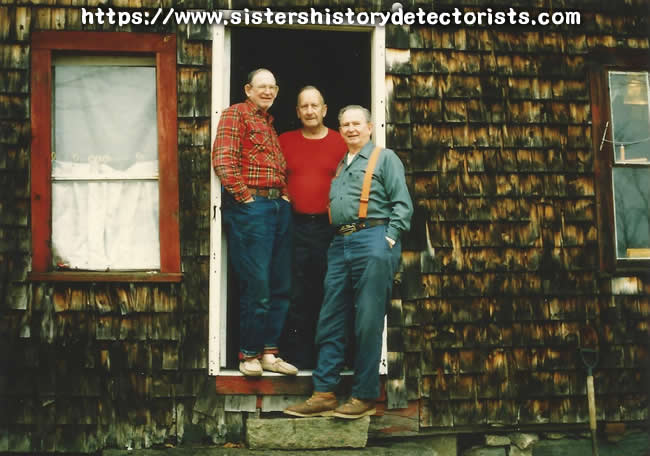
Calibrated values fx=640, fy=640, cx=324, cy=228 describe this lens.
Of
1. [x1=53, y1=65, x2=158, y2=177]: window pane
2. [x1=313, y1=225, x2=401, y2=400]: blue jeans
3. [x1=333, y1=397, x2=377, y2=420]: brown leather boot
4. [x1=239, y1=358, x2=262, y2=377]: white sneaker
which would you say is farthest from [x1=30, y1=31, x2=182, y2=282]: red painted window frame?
[x1=333, y1=397, x2=377, y2=420]: brown leather boot

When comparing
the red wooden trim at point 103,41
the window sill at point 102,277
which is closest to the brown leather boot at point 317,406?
the window sill at point 102,277

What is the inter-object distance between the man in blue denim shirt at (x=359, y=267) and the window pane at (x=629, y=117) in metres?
1.97

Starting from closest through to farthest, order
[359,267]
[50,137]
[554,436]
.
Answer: [359,267] < [50,137] < [554,436]

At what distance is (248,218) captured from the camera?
432cm

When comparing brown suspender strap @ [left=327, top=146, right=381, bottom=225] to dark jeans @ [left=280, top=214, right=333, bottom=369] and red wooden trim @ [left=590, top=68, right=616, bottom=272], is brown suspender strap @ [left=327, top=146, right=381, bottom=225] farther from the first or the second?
red wooden trim @ [left=590, top=68, right=616, bottom=272]

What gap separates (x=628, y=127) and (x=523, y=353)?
6.44 feet

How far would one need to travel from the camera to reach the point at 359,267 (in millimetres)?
4168

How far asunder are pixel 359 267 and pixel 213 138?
54.7 inches

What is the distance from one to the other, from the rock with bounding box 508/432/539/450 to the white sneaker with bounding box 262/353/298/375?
1.78 metres

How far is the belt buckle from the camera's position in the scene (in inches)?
166

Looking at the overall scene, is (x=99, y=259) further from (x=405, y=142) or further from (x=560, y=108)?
(x=560, y=108)

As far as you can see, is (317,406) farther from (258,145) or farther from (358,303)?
(258,145)

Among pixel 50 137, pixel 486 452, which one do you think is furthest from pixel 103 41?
pixel 486 452

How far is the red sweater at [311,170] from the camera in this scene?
4.61 m
